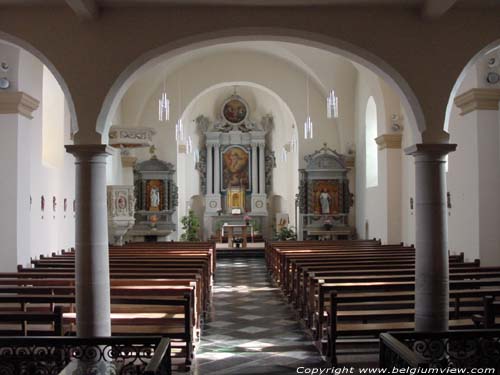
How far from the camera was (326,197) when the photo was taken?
19391 mm

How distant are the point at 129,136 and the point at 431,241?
1088 centimetres

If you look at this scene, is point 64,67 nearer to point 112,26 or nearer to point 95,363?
point 112,26

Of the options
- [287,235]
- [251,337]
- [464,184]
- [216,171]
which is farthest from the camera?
[216,171]

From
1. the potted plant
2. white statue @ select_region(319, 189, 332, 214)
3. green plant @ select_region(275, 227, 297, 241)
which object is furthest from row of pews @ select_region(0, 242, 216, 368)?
the potted plant

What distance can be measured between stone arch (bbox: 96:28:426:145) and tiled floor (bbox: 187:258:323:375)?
2.93 m

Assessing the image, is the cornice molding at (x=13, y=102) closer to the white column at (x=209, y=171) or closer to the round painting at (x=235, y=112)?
the white column at (x=209, y=171)

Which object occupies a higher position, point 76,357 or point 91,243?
point 91,243

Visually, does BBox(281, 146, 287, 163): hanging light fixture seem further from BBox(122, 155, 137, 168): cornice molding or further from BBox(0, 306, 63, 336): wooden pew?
BBox(0, 306, 63, 336): wooden pew

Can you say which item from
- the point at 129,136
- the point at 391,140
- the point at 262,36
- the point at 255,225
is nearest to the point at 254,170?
the point at 255,225

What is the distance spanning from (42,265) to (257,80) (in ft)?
39.4

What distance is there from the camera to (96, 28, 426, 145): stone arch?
21.2ft

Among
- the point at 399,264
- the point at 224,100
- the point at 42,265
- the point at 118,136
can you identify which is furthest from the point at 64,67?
the point at 224,100

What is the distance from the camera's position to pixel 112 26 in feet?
21.1

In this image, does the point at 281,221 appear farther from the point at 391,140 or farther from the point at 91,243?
the point at 91,243
